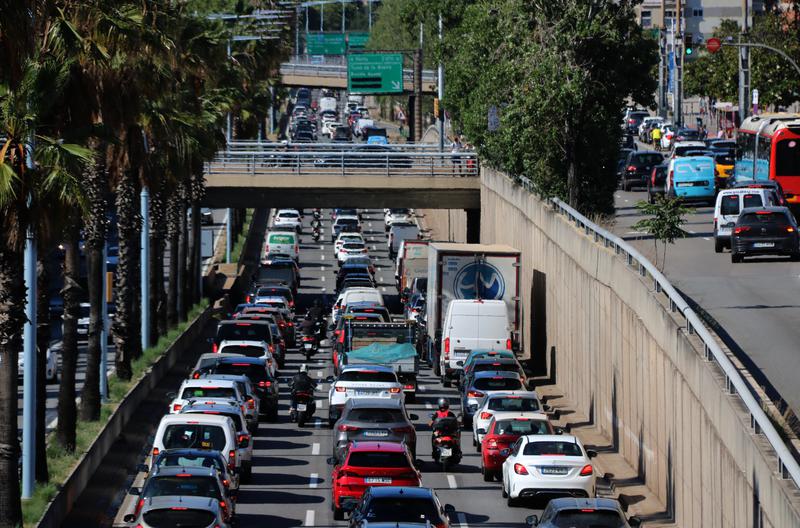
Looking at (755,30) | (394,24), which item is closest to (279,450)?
(755,30)

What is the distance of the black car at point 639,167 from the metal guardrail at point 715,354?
36.6 metres

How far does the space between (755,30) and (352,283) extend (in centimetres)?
5382

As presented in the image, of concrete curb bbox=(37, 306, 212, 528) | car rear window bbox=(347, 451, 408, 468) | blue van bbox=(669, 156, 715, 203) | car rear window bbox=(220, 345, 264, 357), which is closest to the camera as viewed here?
concrete curb bbox=(37, 306, 212, 528)

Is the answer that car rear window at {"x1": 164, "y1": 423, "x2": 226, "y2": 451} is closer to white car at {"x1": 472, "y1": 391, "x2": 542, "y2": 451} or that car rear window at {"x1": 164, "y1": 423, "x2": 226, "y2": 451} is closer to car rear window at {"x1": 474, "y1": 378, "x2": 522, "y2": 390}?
white car at {"x1": 472, "y1": 391, "x2": 542, "y2": 451}

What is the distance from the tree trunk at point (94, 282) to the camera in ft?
122

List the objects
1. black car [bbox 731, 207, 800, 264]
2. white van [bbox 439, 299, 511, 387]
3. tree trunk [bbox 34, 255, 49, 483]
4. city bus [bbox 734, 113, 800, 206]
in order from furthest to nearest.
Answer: city bus [bbox 734, 113, 800, 206] → black car [bbox 731, 207, 800, 264] → white van [bbox 439, 299, 511, 387] → tree trunk [bbox 34, 255, 49, 483]

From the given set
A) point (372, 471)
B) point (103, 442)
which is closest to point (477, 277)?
point (103, 442)

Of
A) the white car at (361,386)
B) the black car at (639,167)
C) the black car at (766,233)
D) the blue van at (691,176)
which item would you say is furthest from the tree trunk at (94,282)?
the black car at (639,167)

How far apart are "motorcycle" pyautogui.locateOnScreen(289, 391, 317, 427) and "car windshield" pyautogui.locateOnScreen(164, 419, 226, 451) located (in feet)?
31.5

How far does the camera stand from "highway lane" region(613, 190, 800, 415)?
97.4 ft

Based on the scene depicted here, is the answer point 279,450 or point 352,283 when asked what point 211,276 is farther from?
point 279,450

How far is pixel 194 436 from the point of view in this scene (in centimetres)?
2820

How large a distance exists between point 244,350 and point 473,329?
607 centimetres

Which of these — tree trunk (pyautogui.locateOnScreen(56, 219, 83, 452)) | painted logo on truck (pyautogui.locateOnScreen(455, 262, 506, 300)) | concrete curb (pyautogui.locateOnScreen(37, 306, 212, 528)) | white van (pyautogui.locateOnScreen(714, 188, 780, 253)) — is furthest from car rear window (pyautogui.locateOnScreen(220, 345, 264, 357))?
white van (pyautogui.locateOnScreen(714, 188, 780, 253))
